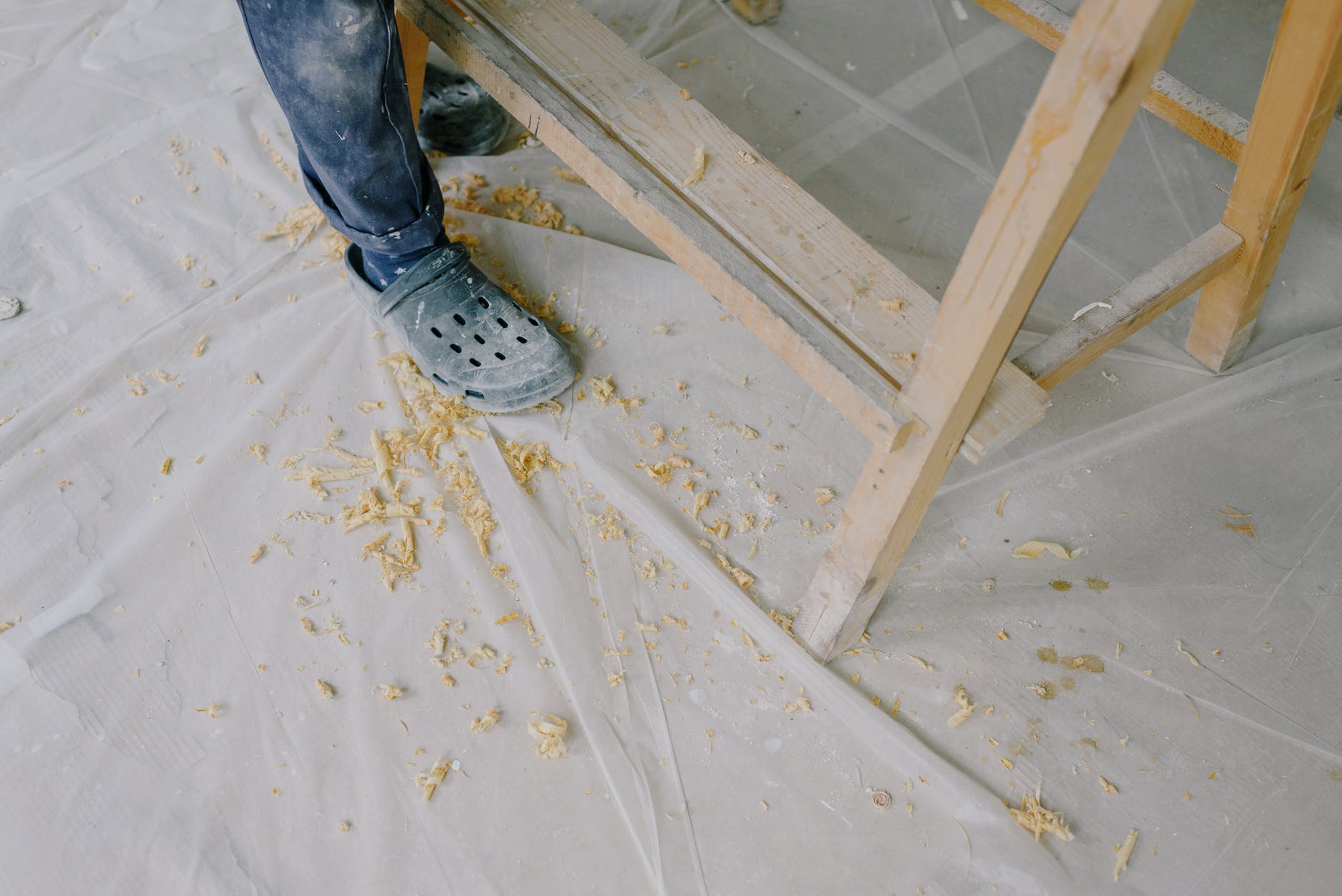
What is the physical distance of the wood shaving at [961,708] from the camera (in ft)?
3.64

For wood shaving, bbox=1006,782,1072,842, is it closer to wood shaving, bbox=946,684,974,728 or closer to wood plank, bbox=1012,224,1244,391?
wood shaving, bbox=946,684,974,728

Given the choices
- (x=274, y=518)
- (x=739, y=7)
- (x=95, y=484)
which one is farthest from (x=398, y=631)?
(x=739, y=7)

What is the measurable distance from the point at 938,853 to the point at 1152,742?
290 millimetres

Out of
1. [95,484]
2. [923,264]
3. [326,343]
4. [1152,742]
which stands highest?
[923,264]

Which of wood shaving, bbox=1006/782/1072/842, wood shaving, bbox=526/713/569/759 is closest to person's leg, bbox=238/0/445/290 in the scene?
wood shaving, bbox=526/713/569/759

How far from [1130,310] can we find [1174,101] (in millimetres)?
340

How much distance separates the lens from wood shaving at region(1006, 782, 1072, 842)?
1.03 m

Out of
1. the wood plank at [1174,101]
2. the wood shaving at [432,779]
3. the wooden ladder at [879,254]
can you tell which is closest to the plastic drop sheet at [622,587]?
the wood shaving at [432,779]

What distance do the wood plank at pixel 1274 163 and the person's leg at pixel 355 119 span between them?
0.99 m

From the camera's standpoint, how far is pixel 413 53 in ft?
4.38

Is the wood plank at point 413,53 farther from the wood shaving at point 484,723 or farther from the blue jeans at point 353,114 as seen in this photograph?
the wood shaving at point 484,723

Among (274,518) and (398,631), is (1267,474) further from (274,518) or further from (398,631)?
(274,518)

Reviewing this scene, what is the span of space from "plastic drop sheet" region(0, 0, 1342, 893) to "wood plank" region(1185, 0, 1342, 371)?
80 mm

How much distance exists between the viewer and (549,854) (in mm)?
1026
